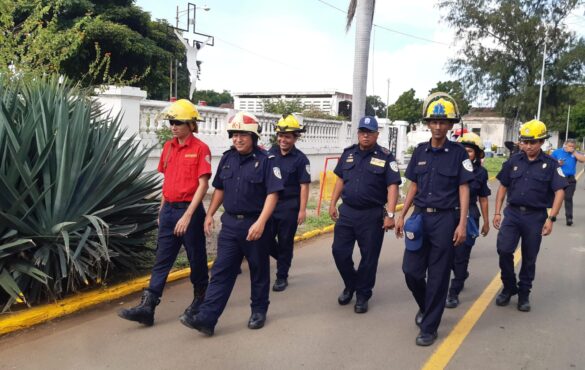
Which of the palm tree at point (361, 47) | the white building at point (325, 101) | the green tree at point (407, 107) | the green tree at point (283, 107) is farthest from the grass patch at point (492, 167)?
the green tree at point (407, 107)

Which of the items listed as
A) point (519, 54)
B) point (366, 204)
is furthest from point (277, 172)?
point (519, 54)

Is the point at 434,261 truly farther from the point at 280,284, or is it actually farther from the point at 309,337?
the point at 280,284

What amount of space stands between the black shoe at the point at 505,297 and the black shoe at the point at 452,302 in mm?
409

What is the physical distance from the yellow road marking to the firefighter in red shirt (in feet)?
6.73

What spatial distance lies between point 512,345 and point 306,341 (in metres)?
1.68

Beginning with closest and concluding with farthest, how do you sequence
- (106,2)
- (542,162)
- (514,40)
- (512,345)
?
(512,345)
(542,162)
(106,2)
(514,40)

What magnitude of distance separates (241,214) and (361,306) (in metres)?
1.59

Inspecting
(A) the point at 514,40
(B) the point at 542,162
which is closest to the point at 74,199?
(B) the point at 542,162

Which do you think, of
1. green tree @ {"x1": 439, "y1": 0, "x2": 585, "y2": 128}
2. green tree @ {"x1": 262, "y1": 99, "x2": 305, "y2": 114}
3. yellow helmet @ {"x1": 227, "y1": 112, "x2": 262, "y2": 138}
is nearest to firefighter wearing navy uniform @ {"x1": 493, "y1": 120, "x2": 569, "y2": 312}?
yellow helmet @ {"x1": 227, "y1": 112, "x2": 262, "y2": 138}

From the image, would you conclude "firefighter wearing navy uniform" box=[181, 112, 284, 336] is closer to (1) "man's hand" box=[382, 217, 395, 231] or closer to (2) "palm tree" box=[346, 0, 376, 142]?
(1) "man's hand" box=[382, 217, 395, 231]

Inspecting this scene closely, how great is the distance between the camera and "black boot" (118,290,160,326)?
13.8ft

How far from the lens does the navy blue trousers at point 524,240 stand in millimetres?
4918

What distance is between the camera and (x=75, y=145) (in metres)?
Answer: 4.85

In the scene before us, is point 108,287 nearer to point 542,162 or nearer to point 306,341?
point 306,341
